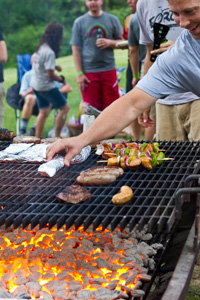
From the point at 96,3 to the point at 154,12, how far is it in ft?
10.2

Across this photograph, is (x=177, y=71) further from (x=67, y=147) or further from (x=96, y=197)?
(x=96, y=197)

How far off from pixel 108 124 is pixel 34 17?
9.47 meters

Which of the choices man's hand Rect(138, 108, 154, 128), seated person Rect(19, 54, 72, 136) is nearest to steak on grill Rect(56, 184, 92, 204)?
man's hand Rect(138, 108, 154, 128)

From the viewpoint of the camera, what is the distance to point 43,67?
31.2 feet

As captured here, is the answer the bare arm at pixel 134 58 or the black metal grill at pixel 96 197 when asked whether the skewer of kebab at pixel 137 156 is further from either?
the bare arm at pixel 134 58

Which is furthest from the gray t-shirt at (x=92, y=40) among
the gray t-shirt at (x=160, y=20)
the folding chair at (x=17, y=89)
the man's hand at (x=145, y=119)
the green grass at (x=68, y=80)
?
the green grass at (x=68, y=80)

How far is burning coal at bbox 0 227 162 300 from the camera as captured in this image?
9.48 feet

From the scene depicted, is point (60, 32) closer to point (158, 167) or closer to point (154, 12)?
point (154, 12)

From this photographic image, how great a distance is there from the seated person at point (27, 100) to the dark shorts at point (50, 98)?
54cm

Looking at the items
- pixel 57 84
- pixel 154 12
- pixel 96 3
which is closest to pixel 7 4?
pixel 57 84

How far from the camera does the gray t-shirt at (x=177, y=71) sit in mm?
3320

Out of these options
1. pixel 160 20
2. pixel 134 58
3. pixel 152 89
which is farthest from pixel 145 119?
pixel 152 89

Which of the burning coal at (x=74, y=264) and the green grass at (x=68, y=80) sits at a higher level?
the burning coal at (x=74, y=264)

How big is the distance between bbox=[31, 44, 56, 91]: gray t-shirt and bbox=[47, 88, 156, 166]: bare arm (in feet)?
20.0
